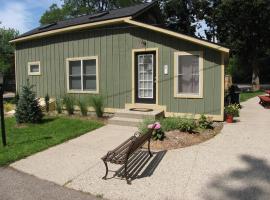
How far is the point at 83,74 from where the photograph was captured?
11500 mm

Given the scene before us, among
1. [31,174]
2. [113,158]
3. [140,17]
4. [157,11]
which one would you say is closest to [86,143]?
[31,174]

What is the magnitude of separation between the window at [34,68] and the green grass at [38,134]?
131 inches

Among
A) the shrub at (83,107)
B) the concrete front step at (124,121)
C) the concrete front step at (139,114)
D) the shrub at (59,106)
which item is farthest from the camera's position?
the shrub at (59,106)

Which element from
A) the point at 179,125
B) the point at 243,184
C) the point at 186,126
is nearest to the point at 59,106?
the point at 179,125

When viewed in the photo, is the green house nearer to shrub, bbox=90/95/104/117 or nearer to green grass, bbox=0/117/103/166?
shrub, bbox=90/95/104/117

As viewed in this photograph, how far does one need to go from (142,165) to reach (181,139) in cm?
194

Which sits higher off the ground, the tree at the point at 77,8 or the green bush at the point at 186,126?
the tree at the point at 77,8

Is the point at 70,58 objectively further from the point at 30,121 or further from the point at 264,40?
the point at 264,40

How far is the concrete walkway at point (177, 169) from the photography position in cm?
412

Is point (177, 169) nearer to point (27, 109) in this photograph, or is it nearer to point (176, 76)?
point (176, 76)

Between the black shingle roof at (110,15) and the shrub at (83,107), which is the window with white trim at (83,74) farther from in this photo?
the black shingle roof at (110,15)

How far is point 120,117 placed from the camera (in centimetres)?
959

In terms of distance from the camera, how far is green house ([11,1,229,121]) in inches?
359

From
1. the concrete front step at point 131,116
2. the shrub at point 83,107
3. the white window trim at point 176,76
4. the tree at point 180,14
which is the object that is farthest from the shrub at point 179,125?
the tree at point 180,14
